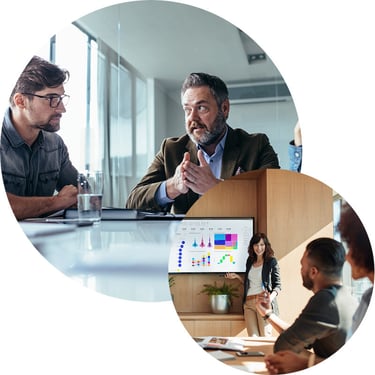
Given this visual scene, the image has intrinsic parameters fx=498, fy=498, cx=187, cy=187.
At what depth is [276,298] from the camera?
123 centimetres

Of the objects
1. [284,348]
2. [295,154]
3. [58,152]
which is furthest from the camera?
[58,152]

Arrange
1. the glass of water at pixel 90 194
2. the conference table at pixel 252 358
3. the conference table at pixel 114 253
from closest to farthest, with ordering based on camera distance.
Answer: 1. the conference table at pixel 252 358
2. the conference table at pixel 114 253
3. the glass of water at pixel 90 194

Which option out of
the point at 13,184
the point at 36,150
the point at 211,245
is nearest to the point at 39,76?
the point at 36,150

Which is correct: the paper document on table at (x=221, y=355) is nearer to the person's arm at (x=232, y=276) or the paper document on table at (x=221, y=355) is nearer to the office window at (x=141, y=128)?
the person's arm at (x=232, y=276)

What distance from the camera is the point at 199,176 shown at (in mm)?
1409

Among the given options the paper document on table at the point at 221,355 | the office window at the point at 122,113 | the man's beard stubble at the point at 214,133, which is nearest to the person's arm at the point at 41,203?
the office window at the point at 122,113

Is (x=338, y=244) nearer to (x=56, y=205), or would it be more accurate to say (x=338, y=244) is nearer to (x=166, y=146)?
(x=166, y=146)

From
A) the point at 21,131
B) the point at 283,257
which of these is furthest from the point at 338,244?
the point at 21,131

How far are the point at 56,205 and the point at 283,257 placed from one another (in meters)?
0.70

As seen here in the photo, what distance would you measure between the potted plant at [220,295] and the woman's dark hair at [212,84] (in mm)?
499

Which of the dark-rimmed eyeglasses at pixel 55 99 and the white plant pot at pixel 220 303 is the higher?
the dark-rimmed eyeglasses at pixel 55 99

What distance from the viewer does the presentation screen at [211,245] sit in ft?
4.16

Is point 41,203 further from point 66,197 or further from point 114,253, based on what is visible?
point 114,253

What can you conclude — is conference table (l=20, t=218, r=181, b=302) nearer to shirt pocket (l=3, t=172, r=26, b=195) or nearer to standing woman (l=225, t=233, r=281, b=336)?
shirt pocket (l=3, t=172, r=26, b=195)
